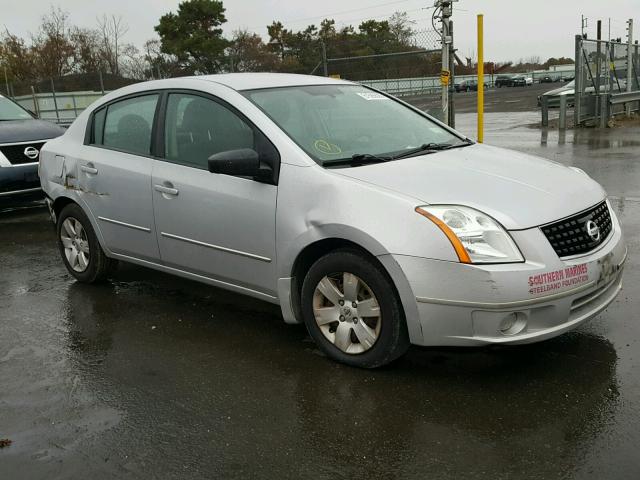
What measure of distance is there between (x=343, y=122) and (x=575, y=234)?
168cm

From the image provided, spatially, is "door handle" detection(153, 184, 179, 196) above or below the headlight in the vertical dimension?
above

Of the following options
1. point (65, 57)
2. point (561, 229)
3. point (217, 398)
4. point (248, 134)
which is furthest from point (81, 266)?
point (65, 57)

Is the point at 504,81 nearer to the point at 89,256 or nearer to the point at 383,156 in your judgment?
the point at 89,256

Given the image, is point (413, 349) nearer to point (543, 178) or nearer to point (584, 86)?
point (543, 178)

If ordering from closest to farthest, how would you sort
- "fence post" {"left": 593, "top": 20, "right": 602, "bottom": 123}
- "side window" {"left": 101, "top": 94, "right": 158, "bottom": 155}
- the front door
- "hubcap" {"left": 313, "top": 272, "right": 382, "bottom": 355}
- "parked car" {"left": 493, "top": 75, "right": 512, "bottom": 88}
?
1. "hubcap" {"left": 313, "top": 272, "right": 382, "bottom": 355}
2. the front door
3. "side window" {"left": 101, "top": 94, "right": 158, "bottom": 155}
4. "fence post" {"left": 593, "top": 20, "right": 602, "bottom": 123}
5. "parked car" {"left": 493, "top": 75, "right": 512, "bottom": 88}

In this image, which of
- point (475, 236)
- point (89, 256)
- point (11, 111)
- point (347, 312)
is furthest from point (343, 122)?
point (11, 111)

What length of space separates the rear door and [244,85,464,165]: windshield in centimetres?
101

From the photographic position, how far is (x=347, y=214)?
362 centimetres

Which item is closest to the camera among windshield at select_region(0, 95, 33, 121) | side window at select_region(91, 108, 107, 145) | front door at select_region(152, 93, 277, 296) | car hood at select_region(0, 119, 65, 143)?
front door at select_region(152, 93, 277, 296)

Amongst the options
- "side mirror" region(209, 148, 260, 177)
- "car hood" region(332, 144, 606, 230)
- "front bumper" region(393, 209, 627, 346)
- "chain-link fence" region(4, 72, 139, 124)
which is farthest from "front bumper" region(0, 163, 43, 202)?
"chain-link fence" region(4, 72, 139, 124)

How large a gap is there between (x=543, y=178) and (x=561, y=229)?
0.52 m

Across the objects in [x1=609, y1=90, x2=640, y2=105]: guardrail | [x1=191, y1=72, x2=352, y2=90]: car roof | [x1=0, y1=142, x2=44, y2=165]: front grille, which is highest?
[x1=191, y1=72, x2=352, y2=90]: car roof

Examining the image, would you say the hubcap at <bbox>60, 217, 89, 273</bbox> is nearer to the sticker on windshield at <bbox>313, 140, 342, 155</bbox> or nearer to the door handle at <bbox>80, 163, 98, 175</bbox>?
the door handle at <bbox>80, 163, 98, 175</bbox>

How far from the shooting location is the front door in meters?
4.07
